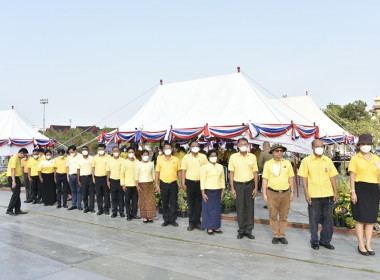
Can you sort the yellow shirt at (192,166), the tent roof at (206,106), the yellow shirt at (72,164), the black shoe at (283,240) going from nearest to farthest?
1. the black shoe at (283,240)
2. the yellow shirt at (192,166)
3. the yellow shirt at (72,164)
4. the tent roof at (206,106)

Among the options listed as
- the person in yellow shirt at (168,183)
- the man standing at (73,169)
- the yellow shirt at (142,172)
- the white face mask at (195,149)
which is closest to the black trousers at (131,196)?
the yellow shirt at (142,172)

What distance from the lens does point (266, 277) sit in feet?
14.1

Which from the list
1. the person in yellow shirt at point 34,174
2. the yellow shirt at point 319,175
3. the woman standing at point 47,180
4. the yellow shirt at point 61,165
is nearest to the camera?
the yellow shirt at point 319,175

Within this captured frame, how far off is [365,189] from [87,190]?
23.7ft

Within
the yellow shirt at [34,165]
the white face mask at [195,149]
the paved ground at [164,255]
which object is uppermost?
the white face mask at [195,149]

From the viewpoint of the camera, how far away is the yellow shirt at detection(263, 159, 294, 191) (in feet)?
19.1

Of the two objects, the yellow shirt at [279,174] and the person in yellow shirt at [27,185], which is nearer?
the yellow shirt at [279,174]

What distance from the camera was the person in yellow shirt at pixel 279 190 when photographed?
5828 millimetres

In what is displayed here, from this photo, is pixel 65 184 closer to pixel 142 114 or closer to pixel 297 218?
pixel 142 114

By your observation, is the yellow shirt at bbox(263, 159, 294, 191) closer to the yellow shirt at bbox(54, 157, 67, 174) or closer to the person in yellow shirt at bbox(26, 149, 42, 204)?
the yellow shirt at bbox(54, 157, 67, 174)

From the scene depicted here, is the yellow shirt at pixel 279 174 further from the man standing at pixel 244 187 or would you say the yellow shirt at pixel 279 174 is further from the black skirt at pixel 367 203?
the black skirt at pixel 367 203

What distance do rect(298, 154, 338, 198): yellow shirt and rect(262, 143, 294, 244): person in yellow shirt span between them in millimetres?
359

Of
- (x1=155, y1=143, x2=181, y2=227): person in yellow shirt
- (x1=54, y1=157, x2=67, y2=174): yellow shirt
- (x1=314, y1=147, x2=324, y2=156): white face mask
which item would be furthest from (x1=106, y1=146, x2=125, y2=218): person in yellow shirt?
(x1=314, y1=147, x2=324, y2=156): white face mask

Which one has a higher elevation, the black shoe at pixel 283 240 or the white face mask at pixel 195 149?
the white face mask at pixel 195 149
